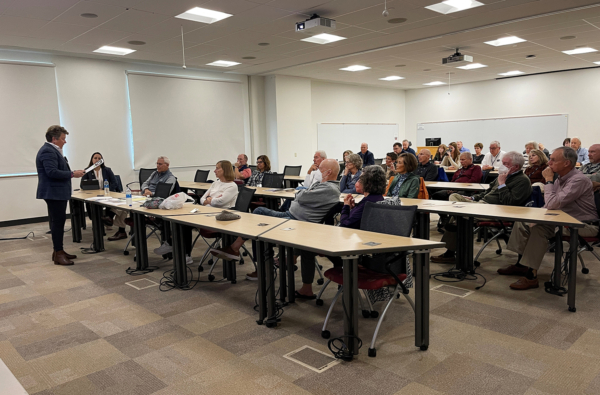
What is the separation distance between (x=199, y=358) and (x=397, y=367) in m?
1.29

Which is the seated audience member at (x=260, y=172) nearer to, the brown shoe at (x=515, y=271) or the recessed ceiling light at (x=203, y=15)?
the recessed ceiling light at (x=203, y=15)

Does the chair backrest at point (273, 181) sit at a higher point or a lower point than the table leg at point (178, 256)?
higher

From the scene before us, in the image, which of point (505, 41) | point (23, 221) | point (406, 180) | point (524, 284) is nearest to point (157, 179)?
point (406, 180)

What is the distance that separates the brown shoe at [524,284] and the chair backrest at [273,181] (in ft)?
12.8

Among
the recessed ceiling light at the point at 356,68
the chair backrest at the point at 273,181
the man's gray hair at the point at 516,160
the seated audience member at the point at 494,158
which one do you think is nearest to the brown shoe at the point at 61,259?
the chair backrest at the point at 273,181

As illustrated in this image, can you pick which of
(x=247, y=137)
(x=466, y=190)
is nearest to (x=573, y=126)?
(x=466, y=190)

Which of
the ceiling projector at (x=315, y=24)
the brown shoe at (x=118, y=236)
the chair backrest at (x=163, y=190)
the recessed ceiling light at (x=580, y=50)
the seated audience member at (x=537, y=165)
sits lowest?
the brown shoe at (x=118, y=236)

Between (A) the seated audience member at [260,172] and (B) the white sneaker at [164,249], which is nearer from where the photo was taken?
(B) the white sneaker at [164,249]

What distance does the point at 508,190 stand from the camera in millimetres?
4836

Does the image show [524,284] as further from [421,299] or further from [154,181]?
[154,181]

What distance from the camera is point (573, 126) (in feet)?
41.0

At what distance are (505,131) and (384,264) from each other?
12.4 metres

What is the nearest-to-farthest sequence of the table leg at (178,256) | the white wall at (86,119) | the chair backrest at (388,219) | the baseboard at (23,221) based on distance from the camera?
the chair backrest at (388,219) → the table leg at (178,256) → the baseboard at (23,221) → the white wall at (86,119)

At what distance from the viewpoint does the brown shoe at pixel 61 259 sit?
545 centimetres
